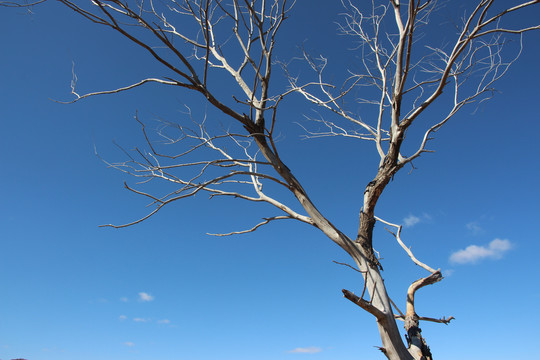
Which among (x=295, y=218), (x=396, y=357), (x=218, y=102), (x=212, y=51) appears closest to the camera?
(x=396, y=357)

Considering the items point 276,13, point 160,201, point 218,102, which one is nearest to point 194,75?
point 218,102

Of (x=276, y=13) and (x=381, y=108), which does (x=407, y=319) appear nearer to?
(x=381, y=108)

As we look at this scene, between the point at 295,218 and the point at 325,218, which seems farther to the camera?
the point at 295,218

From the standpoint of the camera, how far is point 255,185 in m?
3.50

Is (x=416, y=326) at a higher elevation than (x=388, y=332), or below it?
higher

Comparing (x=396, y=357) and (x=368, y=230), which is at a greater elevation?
(x=368, y=230)

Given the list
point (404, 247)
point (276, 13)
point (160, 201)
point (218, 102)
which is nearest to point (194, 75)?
point (218, 102)

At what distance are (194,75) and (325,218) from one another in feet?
5.08

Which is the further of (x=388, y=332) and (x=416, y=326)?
(x=416, y=326)

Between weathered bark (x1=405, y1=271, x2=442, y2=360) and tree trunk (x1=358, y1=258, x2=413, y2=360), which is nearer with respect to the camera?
tree trunk (x1=358, y1=258, x2=413, y2=360)

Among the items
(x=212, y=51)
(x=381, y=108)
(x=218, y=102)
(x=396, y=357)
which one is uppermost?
(x=212, y=51)

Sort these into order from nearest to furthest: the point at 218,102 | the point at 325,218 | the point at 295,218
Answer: the point at 218,102 → the point at 325,218 → the point at 295,218

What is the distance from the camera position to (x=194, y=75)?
250 cm

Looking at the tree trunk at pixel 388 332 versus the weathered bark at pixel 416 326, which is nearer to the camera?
the tree trunk at pixel 388 332
